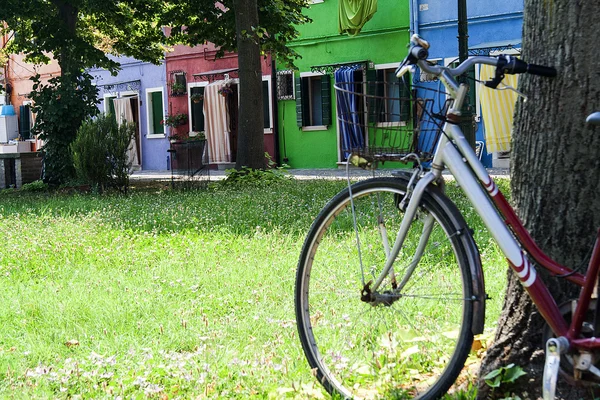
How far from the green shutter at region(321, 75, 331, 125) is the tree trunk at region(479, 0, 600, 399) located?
67.3 feet

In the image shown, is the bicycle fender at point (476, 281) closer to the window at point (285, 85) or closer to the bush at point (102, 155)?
the bush at point (102, 155)

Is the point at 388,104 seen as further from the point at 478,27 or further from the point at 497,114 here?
the point at 478,27

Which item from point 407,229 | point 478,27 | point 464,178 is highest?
point 478,27

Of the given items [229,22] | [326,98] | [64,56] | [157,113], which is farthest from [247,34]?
[157,113]

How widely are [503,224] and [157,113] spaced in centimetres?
2809

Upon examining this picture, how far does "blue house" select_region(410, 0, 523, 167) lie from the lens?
19.9m

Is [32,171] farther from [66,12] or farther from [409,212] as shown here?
[409,212]

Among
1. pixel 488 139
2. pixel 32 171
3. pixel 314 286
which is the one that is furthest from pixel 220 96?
pixel 314 286

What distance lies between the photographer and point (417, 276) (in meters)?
3.19

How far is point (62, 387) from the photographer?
3.70m

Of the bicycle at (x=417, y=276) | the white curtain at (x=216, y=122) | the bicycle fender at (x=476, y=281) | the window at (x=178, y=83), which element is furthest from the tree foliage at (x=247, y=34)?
the bicycle fender at (x=476, y=281)

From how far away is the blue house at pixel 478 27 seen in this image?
19891mm

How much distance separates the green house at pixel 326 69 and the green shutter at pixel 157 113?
21.3ft

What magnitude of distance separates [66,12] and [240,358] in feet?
54.3
